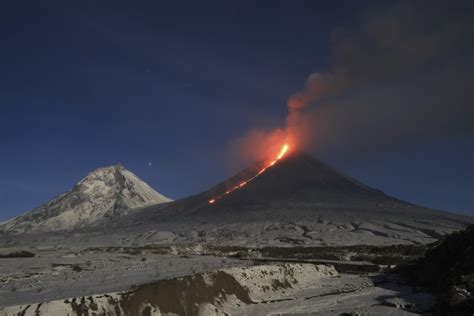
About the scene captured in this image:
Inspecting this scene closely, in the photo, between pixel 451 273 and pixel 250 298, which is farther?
pixel 451 273

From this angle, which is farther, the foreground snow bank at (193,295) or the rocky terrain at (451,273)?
the rocky terrain at (451,273)

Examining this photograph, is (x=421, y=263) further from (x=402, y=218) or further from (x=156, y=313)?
(x=402, y=218)

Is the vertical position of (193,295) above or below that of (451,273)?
below

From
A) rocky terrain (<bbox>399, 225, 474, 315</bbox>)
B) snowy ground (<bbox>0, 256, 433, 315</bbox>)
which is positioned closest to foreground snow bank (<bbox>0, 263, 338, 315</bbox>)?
snowy ground (<bbox>0, 256, 433, 315</bbox>)

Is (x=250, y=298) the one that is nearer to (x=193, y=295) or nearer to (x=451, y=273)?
(x=193, y=295)

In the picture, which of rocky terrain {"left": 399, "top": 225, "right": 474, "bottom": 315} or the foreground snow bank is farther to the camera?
rocky terrain {"left": 399, "top": 225, "right": 474, "bottom": 315}

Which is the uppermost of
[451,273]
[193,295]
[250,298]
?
[451,273]

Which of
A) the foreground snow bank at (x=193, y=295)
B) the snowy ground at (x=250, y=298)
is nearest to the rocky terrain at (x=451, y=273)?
the snowy ground at (x=250, y=298)

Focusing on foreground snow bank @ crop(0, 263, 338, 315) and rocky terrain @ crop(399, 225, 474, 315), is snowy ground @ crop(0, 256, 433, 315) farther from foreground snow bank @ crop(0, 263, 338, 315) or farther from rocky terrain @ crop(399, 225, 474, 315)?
rocky terrain @ crop(399, 225, 474, 315)

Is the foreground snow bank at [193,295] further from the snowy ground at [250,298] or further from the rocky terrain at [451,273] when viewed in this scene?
the rocky terrain at [451,273]

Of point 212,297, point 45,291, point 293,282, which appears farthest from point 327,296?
point 45,291

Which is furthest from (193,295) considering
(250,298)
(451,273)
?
(451,273)
